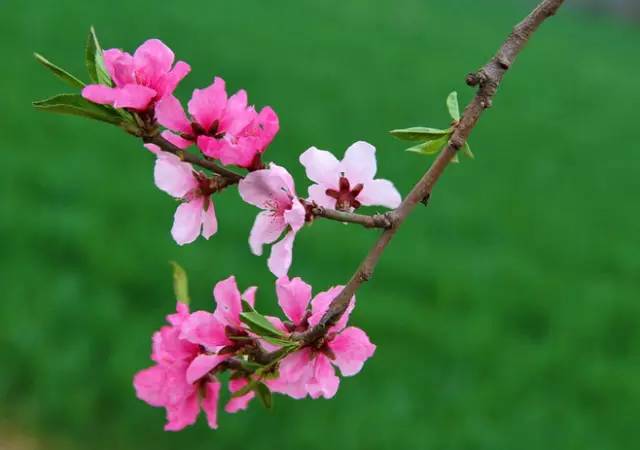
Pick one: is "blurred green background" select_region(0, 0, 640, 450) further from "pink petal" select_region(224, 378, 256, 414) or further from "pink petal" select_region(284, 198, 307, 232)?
"pink petal" select_region(284, 198, 307, 232)

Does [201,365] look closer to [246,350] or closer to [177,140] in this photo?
[246,350]

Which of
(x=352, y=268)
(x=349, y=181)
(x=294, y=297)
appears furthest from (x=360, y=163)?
(x=352, y=268)

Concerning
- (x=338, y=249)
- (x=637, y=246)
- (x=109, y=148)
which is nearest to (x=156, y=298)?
(x=338, y=249)

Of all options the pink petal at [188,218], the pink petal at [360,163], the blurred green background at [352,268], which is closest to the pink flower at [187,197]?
the pink petal at [188,218]

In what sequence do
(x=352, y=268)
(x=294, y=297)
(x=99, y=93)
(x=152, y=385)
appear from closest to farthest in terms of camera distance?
(x=99, y=93), (x=294, y=297), (x=152, y=385), (x=352, y=268)

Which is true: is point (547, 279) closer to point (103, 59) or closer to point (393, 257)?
point (393, 257)

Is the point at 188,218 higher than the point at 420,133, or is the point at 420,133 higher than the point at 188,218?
the point at 420,133

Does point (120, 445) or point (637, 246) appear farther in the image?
point (637, 246)
